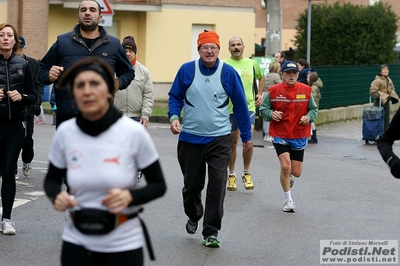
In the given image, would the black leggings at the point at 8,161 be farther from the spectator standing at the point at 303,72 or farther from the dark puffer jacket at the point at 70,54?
the spectator standing at the point at 303,72

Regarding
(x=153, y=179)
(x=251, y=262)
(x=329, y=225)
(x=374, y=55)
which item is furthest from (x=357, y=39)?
(x=153, y=179)

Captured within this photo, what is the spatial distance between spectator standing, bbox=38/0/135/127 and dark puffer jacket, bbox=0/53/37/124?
0.58 meters

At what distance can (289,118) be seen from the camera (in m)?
10.3

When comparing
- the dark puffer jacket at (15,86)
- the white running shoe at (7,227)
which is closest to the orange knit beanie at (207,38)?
the dark puffer jacket at (15,86)

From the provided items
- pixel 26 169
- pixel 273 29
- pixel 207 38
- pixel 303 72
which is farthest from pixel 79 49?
pixel 273 29

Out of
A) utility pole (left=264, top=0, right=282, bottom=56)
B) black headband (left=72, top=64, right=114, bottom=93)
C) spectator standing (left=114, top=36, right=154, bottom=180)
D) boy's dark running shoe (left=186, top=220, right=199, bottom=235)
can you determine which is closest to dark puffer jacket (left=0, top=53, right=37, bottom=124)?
boy's dark running shoe (left=186, top=220, right=199, bottom=235)

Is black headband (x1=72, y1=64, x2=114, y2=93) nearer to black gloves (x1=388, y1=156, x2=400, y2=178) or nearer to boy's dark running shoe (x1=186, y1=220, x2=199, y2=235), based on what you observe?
black gloves (x1=388, y1=156, x2=400, y2=178)

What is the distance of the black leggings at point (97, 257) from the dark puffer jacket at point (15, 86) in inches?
167

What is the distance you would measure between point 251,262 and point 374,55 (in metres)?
25.6

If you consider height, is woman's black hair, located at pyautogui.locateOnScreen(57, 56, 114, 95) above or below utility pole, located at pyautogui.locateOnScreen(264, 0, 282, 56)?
below

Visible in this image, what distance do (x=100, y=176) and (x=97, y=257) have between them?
41cm

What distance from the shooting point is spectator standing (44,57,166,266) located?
4328 millimetres

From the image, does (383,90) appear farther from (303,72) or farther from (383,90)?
(303,72)

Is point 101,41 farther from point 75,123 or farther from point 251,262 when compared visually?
point 75,123
